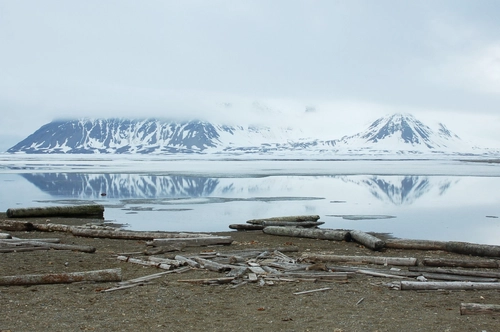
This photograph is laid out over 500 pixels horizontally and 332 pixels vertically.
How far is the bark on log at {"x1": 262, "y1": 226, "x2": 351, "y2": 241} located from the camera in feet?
64.7

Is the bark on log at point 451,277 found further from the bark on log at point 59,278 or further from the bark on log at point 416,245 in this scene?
the bark on log at point 59,278

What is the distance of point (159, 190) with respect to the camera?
149ft

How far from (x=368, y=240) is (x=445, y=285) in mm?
6334

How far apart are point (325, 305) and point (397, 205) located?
25.4 metres

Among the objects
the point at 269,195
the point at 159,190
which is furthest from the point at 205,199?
the point at 159,190

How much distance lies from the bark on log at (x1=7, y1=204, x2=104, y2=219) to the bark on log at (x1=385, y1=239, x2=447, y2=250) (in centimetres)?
1552

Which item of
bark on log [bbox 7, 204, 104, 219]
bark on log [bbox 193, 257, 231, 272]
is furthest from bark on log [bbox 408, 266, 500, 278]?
bark on log [bbox 7, 204, 104, 219]

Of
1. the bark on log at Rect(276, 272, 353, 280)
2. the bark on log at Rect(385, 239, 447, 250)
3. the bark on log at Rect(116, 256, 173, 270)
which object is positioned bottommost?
the bark on log at Rect(385, 239, 447, 250)

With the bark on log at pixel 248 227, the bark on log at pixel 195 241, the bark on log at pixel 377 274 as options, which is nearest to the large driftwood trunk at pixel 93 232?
the bark on log at pixel 195 241

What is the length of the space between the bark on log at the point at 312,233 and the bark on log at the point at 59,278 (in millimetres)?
9876

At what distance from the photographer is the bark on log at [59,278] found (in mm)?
11466

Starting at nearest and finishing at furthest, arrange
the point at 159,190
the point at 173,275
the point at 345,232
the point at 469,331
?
the point at 469,331
the point at 173,275
the point at 345,232
the point at 159,190

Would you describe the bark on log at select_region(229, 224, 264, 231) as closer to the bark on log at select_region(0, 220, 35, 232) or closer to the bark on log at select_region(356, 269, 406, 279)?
the bark on log at select_region(0, 220, 35, 232)

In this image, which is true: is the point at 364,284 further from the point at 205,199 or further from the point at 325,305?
the point at 205,199
